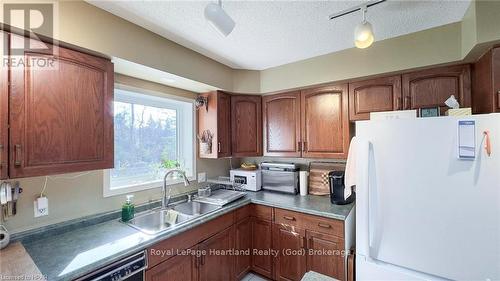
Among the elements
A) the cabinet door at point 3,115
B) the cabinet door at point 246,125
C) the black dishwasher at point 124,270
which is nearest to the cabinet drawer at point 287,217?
the cabinet door at point 246,125

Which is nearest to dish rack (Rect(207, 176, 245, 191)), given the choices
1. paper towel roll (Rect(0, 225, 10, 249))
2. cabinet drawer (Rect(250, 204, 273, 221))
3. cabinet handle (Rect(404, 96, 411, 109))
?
cabinet drawer (Rect(250, 204, 273, 221))

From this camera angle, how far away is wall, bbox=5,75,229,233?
51.3 inches

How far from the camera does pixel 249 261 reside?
2195mm

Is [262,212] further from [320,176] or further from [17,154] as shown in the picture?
[17,154]

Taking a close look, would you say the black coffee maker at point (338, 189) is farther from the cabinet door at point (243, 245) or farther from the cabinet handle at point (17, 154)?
the cabinet handle at point (17, 154)

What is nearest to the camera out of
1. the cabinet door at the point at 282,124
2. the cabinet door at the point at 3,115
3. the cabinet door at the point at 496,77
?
the cabinet door at the point at 3,115

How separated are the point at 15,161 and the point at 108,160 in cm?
43

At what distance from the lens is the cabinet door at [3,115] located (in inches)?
40.4

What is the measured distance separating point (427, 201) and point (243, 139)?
172 cm

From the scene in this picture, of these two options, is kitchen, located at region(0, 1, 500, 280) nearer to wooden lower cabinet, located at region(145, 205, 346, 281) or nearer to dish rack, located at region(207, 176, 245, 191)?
wooden lower cabinet, located at region(145, 205, 346, 281)

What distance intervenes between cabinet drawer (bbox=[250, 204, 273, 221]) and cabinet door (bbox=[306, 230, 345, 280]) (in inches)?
15.0

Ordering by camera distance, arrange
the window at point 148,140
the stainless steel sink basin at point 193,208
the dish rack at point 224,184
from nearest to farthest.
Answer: the window at point 148,140 < the stainless steel sink basin at point 193,208 < the dish rack at point 224,184

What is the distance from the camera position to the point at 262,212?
2125 mm

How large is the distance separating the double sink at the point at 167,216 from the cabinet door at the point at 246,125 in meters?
0.72
